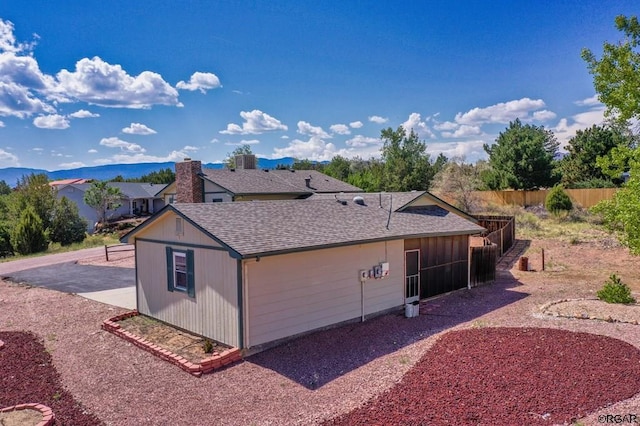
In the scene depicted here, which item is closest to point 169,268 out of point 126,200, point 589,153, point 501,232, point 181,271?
point 181,271

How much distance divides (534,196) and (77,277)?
36639mm

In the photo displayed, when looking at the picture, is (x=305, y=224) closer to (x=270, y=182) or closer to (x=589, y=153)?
(x=270, y=182)

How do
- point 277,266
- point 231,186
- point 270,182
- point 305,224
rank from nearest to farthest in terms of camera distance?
point 277,266, point 305,224, point 231,186, point 270,182

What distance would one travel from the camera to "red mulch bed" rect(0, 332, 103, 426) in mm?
6742

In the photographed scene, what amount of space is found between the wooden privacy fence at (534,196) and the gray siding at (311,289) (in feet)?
94.7

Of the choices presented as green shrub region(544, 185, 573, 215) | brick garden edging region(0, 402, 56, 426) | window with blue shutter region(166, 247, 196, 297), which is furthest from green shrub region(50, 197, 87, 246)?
green shrub region(544, 185, 573, 215)

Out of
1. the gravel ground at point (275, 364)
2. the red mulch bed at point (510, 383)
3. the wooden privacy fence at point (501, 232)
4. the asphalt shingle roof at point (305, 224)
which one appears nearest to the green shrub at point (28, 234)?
the gravel ground at point (275, 364)

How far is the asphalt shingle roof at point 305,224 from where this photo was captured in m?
9.59

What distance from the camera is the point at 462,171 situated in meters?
42.9

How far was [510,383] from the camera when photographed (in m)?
7.06

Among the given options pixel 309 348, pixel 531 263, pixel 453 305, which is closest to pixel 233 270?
pixel 309 348

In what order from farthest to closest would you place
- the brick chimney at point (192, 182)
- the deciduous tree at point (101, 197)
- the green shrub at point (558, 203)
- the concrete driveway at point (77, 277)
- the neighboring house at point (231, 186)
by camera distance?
1. the deciduous tree at point (101, 197)
2. the green shrub at point (558, 203)
3. the brick chimney at point (192, 182)
4. the neighboring house at point (231, 186)
5. the concrete driveway at point (77, 277)

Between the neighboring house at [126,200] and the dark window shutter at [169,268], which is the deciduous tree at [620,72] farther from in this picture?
the neighboring house at [126,200]

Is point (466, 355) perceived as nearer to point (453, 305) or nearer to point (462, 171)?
point (453, 305)
